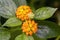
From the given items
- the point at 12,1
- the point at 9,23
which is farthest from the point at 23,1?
the point at 9,23

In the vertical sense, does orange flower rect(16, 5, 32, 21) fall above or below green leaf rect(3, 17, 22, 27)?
above

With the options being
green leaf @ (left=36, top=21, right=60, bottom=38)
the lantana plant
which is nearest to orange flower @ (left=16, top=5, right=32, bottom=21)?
the lantana plant

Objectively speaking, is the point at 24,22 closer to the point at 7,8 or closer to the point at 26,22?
the point at 26,22

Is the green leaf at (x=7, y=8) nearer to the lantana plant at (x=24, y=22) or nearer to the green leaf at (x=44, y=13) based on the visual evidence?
the lantana plant at (x=24, y=22)

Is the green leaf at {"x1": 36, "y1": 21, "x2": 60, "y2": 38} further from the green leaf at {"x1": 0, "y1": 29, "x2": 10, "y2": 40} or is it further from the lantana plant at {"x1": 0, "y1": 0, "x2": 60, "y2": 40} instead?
the green leaf at {"x1": 0, "y1": 29, "x2": 10, "y2": 40}

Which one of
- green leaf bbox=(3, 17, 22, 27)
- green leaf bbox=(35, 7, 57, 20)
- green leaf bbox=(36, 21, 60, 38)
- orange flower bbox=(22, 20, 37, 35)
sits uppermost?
green leaf bbox=(35, 7, 57, 20)

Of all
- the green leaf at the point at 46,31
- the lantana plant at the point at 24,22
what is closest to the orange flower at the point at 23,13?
the lantana plant at the point at 24,22
